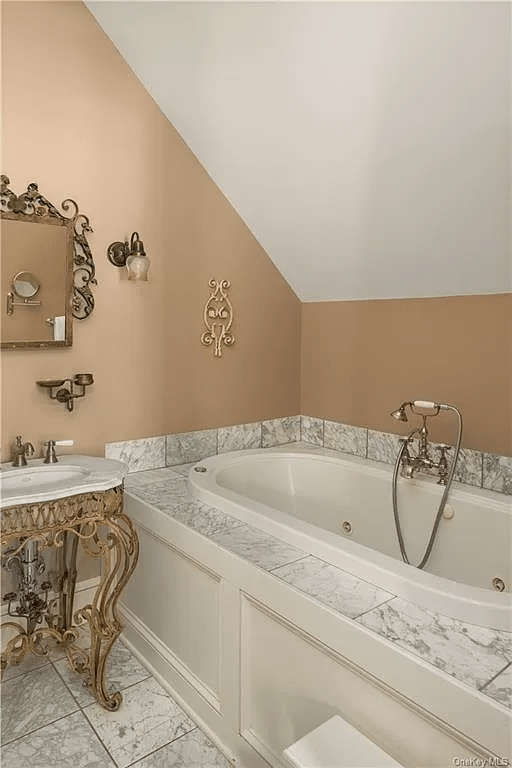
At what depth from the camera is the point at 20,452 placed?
6.91 feet

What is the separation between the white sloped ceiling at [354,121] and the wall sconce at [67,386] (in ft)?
3.94

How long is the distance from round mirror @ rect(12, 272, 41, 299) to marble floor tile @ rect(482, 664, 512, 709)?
199 centimetres

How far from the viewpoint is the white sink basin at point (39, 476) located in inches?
75.4

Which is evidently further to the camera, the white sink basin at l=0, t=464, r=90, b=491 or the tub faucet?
the tub faucet

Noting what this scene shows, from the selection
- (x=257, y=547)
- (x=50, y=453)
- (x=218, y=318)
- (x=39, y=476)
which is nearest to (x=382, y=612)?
(x=257, y=547)

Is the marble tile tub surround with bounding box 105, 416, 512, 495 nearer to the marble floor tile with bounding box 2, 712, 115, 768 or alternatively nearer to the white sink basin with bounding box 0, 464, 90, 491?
the white sink basin with bounding box 0, 464, 90, 491

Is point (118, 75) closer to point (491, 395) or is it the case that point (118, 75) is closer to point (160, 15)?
point (160, 15)

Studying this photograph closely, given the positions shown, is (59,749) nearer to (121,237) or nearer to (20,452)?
(20,452)

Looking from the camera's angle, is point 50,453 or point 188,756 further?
point 50,453

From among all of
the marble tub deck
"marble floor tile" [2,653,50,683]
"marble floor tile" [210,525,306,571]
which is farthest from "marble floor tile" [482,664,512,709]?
"marble floor tile" [2,653,50,683]

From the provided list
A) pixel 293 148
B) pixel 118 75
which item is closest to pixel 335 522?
pixel 293 148

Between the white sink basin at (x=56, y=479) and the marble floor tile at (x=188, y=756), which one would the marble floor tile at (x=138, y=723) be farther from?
the white sink basin at (x=56, y=479)

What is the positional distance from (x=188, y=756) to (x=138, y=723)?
0.23 meters

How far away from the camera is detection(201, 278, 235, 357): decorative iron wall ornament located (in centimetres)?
284
